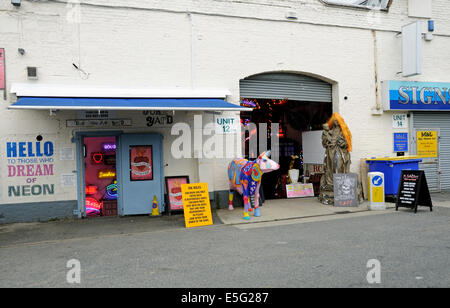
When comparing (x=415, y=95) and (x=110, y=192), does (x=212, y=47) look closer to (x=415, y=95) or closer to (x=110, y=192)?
(x=110, y=192)

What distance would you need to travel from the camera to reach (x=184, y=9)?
385 inches

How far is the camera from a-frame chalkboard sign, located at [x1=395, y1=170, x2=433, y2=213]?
895cm

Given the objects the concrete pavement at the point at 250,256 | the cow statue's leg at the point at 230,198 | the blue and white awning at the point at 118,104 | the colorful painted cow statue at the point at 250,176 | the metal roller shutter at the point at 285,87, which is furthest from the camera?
the metal roller shutter at the point at 285,87

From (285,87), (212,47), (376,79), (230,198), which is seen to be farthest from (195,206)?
(376,79)

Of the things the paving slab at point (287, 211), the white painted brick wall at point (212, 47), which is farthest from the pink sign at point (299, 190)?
the white painted brick wall at point (212, 47)

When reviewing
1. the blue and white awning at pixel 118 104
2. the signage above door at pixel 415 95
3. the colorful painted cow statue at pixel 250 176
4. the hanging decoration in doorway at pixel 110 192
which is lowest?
the hanging decoration in doorway at pixel 110 192

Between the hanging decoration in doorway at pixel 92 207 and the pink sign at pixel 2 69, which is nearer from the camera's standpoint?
the pink sign at pixel 2 69

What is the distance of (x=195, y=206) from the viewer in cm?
837

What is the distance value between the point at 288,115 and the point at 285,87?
3.09 m

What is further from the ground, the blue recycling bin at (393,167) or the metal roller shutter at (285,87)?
the metal roller shutter at (285,87)

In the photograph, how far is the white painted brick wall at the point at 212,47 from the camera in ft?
28.9

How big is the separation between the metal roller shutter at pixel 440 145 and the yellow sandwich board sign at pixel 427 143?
215 millimetres

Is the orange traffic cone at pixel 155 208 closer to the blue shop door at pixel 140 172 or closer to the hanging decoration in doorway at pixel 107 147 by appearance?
the blue shop door at pixel 140 172
